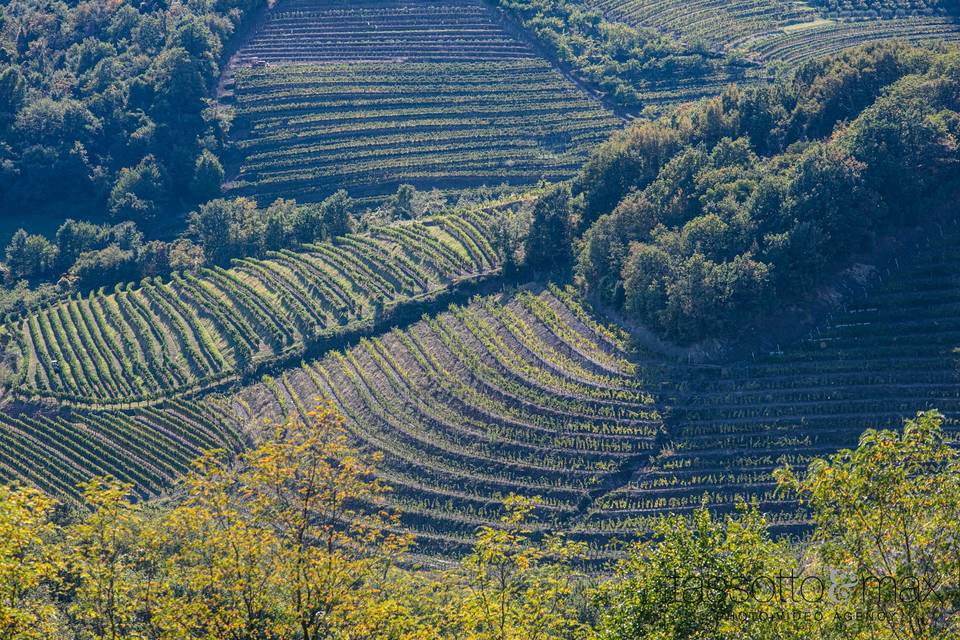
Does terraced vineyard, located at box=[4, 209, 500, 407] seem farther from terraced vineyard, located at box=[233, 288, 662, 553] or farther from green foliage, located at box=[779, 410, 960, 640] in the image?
green foliage, located at box=[779, 410, 960, 640]

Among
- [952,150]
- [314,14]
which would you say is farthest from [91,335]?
[952,150]

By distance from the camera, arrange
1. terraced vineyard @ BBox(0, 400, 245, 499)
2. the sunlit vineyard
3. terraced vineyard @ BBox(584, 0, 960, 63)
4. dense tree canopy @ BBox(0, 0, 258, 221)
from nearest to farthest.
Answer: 1. terraced vineyard @ BBox(0, 400, 245, 499)
2. the sunlit vineyard
3. dense tree canopy @ BBox(0, 0, 258, 221)
4. terraced vineyard @ BBox(584, 0, 960, 63)

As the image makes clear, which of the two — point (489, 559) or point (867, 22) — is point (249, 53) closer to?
point (867, 22)

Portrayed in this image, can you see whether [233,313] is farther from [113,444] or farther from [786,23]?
[786,23]

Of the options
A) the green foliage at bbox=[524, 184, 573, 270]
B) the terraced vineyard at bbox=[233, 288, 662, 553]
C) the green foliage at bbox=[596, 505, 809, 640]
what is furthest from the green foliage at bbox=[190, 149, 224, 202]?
the green foliage at bbox=[596, 505, 809, 640]

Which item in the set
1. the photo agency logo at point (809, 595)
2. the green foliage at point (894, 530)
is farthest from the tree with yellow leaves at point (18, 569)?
the green foliage at point (894, 530)

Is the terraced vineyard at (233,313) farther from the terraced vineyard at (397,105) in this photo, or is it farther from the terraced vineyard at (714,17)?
the terraced vineyard at (714,17)
